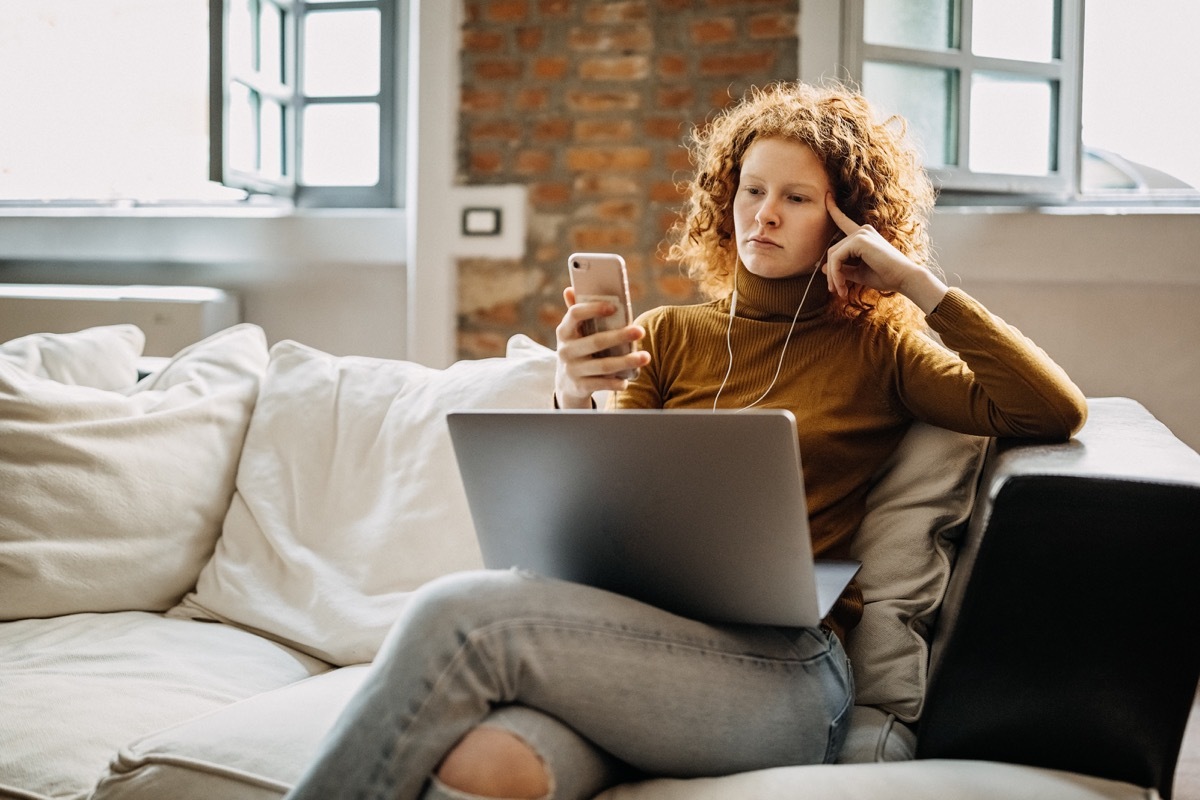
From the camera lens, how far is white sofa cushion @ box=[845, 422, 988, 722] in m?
1.33

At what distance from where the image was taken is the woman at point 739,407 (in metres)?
1.00

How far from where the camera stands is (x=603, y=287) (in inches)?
49.1

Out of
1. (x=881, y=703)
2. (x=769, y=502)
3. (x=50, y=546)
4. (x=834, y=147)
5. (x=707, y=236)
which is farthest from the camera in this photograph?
(x=707, y=236)

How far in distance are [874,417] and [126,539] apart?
111 centimetres

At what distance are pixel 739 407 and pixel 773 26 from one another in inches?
68.1

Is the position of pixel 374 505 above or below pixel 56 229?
below

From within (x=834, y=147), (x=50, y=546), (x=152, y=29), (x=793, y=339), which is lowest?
(x=50, y=546)

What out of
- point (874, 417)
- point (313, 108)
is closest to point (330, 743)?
point (874, 417)

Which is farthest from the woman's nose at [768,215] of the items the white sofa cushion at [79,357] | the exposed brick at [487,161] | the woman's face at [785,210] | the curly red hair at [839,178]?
Result: the exposed brick at [487,161]

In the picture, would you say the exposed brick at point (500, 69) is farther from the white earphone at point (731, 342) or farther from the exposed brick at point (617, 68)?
the white earphone at point (731, 342)

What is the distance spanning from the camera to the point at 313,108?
11.6 feet

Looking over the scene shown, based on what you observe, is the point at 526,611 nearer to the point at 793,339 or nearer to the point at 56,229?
the point at 793,339

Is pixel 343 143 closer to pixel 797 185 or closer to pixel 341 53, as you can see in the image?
pixel 341 53

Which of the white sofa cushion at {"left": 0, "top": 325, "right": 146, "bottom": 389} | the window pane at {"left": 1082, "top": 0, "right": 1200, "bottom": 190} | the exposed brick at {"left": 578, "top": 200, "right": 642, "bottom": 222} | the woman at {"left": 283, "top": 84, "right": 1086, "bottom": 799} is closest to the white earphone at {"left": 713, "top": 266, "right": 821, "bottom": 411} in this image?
the woman at {"left": 283, "top": 84, "right": 1086, "bottom": 799}
